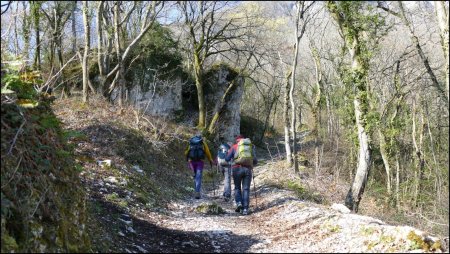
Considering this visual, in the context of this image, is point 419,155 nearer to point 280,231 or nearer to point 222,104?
point 222,104

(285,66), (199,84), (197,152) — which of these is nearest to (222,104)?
(199,84)

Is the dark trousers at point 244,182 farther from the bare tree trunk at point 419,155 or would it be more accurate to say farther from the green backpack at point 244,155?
the bare tree trunk at point 419,155

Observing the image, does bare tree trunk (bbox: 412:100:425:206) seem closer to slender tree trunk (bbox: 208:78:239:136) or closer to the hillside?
the hillside

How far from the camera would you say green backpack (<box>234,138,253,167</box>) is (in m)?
10.5

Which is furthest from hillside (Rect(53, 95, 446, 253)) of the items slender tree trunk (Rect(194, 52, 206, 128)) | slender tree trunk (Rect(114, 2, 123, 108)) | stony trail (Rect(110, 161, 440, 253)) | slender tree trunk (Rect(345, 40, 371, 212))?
slender tree trunk (Rect(194, 52, 206, 128))

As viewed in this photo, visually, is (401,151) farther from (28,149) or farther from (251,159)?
(28,149)

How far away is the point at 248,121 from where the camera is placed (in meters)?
31.9

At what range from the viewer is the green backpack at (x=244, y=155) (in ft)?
34.5

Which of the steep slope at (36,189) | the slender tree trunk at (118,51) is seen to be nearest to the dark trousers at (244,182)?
the steep slope at (36,189)

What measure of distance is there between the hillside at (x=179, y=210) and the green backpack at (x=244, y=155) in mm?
1221

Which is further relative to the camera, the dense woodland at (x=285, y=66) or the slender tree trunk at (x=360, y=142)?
the dense woodland at (x=285, y=66)

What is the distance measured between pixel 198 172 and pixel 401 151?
15.7 m

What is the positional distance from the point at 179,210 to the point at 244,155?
2116 millimetres

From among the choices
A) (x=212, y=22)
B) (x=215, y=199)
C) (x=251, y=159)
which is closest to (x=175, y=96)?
(x=212, y=22)
